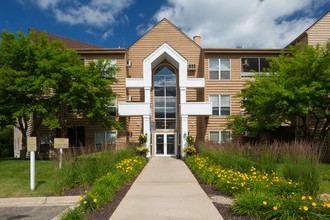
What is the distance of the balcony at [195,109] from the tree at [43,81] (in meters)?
5.97

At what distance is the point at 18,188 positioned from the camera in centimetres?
1091

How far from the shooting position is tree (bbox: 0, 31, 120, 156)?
1969cm

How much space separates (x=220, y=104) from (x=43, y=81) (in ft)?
44.3

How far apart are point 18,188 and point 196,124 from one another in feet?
58.2

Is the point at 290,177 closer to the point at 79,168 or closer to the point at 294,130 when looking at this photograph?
the point at 79,168

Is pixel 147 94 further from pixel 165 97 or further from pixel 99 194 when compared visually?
pixel 99 194

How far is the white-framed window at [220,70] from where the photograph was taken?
26.0m

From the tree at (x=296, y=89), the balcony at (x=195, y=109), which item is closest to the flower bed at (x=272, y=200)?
the tree at (x=296, y=89)

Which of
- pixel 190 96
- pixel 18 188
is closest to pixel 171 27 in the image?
pixel 190 96

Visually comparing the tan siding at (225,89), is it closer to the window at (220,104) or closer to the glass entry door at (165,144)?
the window at (220,104)

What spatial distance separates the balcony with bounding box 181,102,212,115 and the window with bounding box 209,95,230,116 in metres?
1.73

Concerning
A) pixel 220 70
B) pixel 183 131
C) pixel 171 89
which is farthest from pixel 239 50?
pixel 183 131

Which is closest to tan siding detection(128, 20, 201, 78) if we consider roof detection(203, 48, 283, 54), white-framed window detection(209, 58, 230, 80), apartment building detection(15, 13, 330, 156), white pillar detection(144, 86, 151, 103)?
apartment building detection(15, 13, 330, 156)

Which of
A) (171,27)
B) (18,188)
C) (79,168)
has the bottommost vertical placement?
(18,188)
